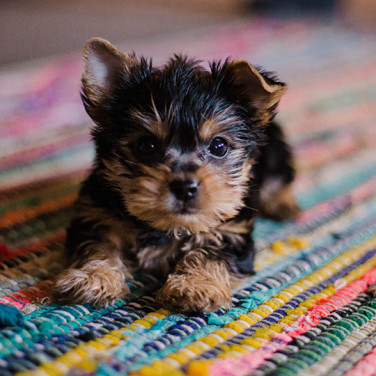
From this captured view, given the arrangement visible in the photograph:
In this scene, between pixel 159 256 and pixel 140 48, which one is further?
pixel 140 48

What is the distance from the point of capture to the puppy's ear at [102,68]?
1632 mm

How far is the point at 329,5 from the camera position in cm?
678

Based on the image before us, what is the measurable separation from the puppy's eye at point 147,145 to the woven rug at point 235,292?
0.44 metres

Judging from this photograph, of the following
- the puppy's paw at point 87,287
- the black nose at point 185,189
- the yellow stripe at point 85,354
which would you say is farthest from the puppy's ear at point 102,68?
the yellow stripe at point 85,354

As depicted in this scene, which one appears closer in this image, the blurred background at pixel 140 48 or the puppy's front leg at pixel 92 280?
the puppy's front leg at pixel 92 280

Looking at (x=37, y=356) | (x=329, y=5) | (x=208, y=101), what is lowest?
(x=37, y=356)

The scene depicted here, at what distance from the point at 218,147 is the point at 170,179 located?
0.27 m

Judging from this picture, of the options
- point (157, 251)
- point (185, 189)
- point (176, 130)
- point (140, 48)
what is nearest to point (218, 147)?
point (176, 130)

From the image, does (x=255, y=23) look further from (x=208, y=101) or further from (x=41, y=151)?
(x=208, y=101)

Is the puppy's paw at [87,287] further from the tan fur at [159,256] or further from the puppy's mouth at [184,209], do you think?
the puppy's mouth at [184,209]

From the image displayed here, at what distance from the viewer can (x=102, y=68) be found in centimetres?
168

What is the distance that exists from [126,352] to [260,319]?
0.44m

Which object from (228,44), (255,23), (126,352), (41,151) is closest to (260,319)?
(126,352)

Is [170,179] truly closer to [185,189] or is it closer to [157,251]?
[185,189]
